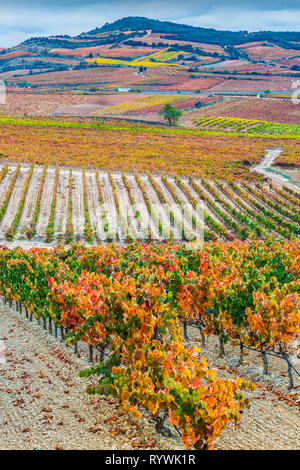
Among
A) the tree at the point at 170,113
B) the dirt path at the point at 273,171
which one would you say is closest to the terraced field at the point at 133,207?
the dirt path at the point at 273,171

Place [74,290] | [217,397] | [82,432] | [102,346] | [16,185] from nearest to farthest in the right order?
[217,397]
[82,432]
[102,346]
[74,290]
[16,185]

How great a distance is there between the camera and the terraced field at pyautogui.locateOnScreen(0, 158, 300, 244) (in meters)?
43.7

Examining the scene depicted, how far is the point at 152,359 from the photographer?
39.5 feet

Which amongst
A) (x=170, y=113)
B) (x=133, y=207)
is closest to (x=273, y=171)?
(x=133, y=207)

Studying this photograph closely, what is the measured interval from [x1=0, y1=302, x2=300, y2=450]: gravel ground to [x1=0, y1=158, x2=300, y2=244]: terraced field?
81.7 ft

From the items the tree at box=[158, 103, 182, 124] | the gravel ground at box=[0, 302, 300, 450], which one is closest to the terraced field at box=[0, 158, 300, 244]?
the gravel ground at box=[0, 302, 300, 450]

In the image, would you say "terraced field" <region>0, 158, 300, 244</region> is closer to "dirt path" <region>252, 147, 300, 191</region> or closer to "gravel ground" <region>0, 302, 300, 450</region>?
"dirt path" <region>252, 147, 300, 191</region>

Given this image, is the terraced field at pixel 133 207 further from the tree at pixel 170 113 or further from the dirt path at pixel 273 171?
the tree at pixel 170 113

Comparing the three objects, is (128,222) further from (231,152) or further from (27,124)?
(27,124)

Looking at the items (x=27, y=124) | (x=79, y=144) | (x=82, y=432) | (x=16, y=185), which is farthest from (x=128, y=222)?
(x=27, y=124)

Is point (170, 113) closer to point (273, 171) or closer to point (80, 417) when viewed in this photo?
point (273, 171)

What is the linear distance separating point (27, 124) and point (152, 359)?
10504 centimetres

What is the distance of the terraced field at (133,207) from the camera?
4372 centimetres

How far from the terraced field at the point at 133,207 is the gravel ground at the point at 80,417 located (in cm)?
2492
